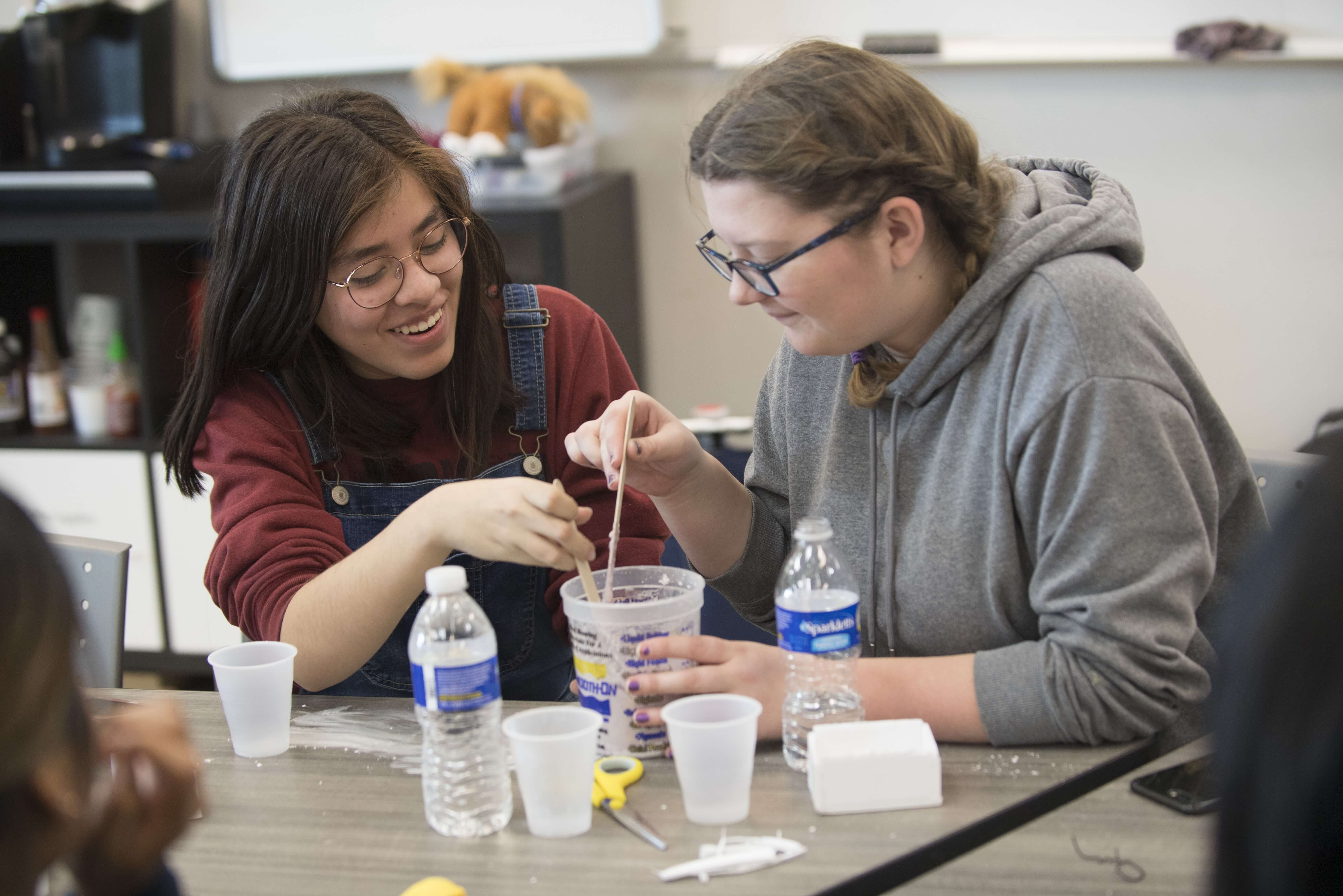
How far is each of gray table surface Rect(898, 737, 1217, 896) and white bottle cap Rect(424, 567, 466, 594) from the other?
1.37ft

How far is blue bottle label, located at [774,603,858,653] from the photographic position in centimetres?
97

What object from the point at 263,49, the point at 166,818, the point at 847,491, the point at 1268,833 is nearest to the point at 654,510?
the point at 847,491

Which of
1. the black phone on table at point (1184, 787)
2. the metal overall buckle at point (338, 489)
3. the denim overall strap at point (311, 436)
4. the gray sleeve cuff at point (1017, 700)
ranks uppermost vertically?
the denim overall strap at point (311, 436)

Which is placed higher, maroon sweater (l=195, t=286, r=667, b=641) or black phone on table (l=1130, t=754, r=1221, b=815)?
maroon sweater (l=195, t=286, r=667, b=641)

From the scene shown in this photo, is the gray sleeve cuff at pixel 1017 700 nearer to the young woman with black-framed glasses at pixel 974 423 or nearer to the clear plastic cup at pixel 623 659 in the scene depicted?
the young woman with black-framed glasses at pixel 974 423

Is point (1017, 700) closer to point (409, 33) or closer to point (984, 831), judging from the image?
point (984, 831)

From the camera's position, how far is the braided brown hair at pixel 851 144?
3.44ft

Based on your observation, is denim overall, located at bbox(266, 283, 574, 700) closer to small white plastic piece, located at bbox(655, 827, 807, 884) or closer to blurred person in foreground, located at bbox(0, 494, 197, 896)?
small white plastic piece, located at bbox(655, 827, 807, 884)

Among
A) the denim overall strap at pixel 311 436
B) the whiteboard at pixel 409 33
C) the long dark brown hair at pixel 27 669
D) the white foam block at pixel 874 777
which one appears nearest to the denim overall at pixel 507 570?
the denim overall strap at pixel 311 436

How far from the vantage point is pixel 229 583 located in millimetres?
1261

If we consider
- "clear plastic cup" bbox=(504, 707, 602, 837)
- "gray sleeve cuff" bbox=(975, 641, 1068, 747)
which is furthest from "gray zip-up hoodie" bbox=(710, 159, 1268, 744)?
"clear plastic cup" bbox=(504, 707, 602, 837)

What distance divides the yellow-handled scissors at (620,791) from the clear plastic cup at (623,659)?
20 millimetres

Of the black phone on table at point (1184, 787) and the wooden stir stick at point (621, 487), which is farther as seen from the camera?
the wooden stir stick at point (621, 487)

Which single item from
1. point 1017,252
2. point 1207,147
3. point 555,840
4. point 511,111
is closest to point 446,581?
point 555,840
